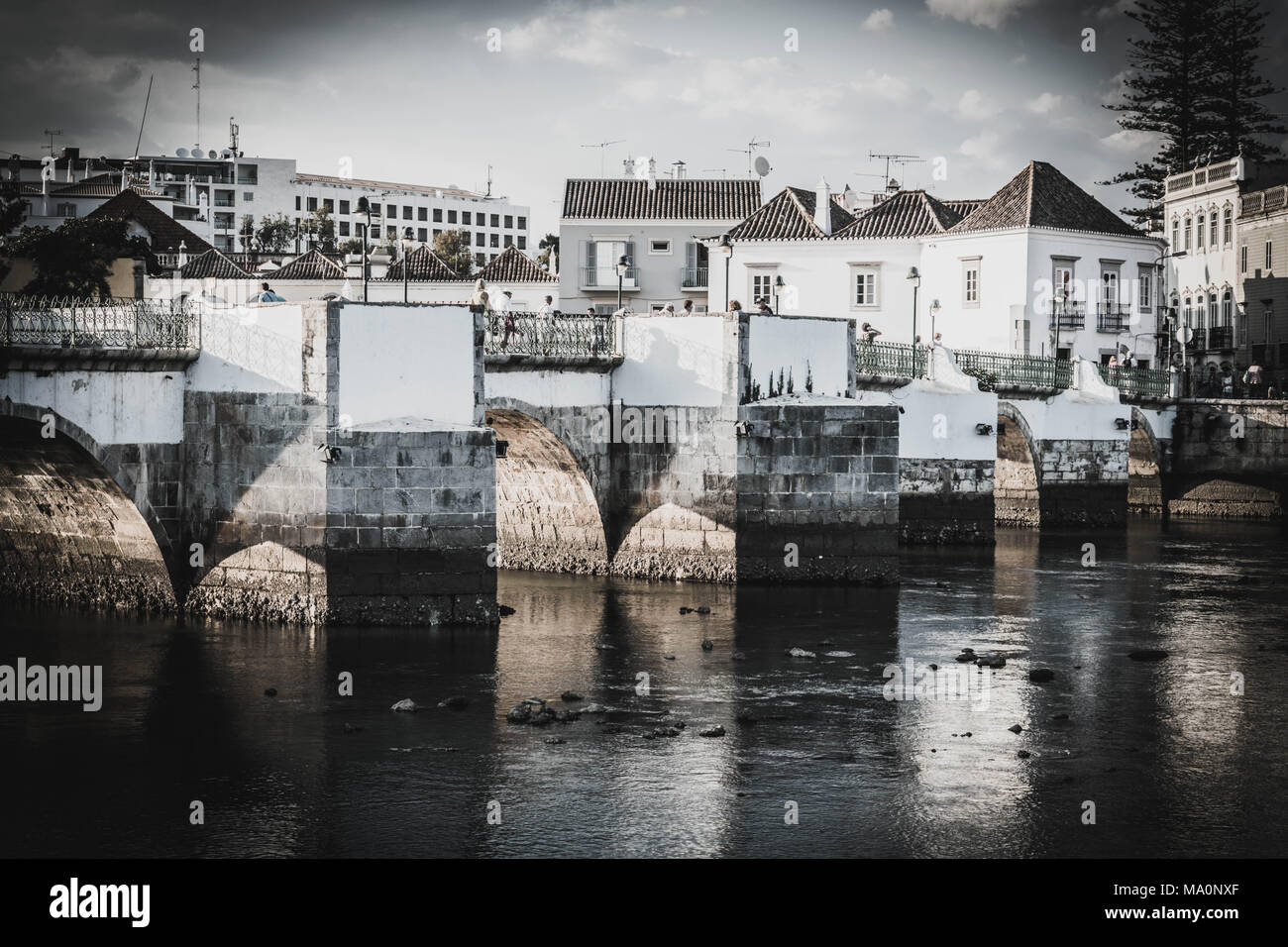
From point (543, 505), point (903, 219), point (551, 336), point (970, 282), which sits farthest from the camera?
point (903, 219)

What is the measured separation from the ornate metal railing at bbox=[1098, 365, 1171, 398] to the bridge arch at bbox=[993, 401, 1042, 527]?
4.80 metres

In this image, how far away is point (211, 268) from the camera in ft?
223

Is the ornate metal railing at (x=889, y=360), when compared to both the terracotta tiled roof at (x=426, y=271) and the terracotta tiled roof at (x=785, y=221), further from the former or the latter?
the terracotta tiled roof at (x=426, y=271)

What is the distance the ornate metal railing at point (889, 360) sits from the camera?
36.0m

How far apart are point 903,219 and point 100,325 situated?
36.1 m

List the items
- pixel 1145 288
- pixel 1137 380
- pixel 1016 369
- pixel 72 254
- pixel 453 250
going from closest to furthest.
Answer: pixel 1016 369 < pixel 1137 380 < pixel 72 254 < pixel 1145 288 < pixel 453 250

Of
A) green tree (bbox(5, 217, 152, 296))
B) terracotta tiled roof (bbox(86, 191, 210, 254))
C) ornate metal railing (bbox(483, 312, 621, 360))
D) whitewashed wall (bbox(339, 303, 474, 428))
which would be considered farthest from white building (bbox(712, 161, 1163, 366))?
whitewashed wall (bbox(339, 303, 474, 428))

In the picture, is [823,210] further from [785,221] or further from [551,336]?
[551,336]

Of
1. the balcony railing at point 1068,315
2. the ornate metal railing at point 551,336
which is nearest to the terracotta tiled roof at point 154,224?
the balcony railing at point 1068,315

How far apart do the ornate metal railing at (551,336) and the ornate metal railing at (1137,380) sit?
832 inches

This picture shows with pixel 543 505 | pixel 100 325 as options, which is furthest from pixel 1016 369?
pixel 100 325

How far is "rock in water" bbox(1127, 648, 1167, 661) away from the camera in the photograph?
24.6 meters

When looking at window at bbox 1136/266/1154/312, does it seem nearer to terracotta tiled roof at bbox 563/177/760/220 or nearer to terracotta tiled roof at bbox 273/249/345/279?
terracotta tiled roof at bbox 563/177/760/220

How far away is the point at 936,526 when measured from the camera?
39.2 m
